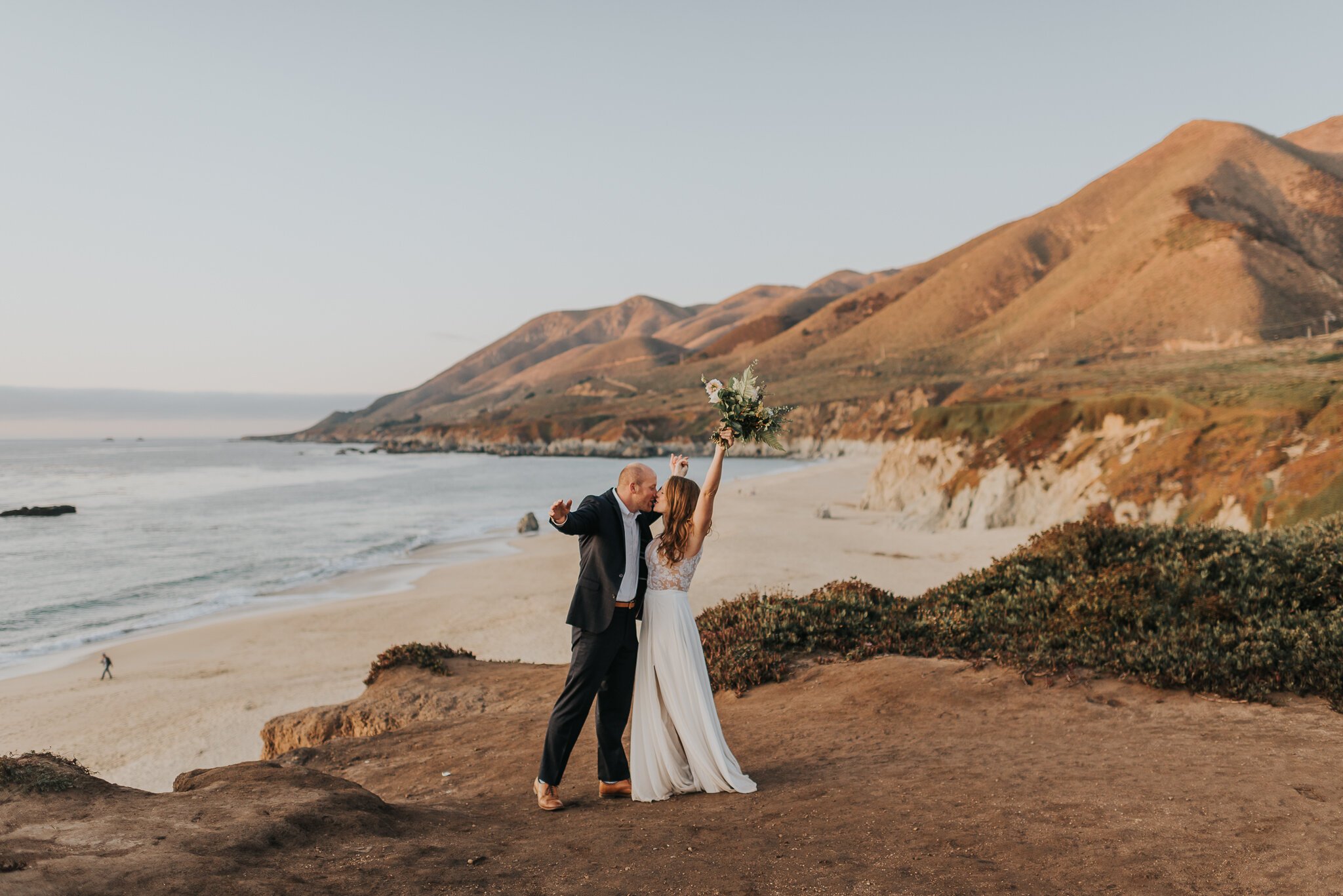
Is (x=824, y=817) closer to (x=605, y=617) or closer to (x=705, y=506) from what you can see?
(x=605, y=617)

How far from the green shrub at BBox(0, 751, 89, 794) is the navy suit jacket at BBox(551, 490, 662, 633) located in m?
3.53

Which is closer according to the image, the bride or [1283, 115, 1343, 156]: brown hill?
the bride

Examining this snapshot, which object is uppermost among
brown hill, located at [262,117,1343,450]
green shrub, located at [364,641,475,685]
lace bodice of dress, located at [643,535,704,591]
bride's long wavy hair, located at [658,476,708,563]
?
brown hill, located at [262,117,1343,450]

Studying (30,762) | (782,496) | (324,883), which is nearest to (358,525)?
(782,496)

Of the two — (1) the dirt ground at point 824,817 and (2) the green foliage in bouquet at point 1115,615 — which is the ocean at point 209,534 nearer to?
(1) the dirt ground at point 824,817

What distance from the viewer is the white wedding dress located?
5.42 m

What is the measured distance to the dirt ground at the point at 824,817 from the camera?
A: 4012 mm

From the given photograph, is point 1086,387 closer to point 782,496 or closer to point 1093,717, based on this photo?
point 782,496

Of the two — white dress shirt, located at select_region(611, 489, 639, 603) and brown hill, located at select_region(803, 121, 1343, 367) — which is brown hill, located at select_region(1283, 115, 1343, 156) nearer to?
brown hill, located at select_region(803, 121, 1343, 367)

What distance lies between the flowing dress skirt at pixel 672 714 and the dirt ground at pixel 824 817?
145 millimetres

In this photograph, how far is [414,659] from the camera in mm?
10812

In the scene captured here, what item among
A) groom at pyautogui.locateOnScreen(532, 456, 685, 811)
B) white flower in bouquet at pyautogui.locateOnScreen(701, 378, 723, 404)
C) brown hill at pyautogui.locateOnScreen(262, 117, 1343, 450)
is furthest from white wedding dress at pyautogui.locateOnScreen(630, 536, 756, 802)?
brown hill at pyautogui.locateOnScreen(262, 117, 1343, 450)

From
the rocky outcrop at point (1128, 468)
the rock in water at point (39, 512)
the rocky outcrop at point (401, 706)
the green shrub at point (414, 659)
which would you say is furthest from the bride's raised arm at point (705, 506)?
the rock in water at point (39, 512)

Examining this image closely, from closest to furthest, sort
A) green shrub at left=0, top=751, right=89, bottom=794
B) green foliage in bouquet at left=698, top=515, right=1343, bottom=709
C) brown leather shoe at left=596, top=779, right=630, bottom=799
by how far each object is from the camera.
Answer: green shrub at left=0, top=751, right=89, bottom=794 < brown leather shoe at left=596, top=779, right=630, bottom=799 < green foliage in bouquet at left=698, top=515, right=1343, bottom=709
